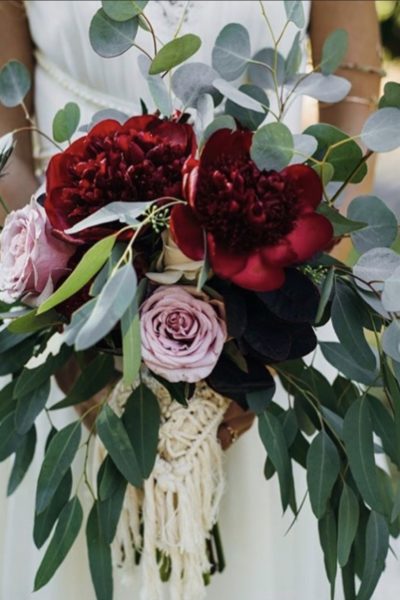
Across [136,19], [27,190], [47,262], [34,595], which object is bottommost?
[34,595]

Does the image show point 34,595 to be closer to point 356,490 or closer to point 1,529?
point 1,529

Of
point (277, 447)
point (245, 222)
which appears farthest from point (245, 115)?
point (277, 447)

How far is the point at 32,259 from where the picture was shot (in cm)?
58

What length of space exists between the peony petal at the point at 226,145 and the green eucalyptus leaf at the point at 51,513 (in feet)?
0.97

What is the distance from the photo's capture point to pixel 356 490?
680 millimetres

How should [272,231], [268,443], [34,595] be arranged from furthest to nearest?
[34,595], [268,443], [272,231]

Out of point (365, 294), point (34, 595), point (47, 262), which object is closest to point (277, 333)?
point (365, 294)

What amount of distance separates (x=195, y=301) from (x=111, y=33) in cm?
20

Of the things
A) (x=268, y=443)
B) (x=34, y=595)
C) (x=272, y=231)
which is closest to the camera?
(x=272, y=231)

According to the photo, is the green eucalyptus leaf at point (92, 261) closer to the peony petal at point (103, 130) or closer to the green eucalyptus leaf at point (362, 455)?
the peony petal at point (103, 130)

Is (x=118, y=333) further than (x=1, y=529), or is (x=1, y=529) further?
(x=1, y=529)

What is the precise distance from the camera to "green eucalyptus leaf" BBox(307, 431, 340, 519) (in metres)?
0.64

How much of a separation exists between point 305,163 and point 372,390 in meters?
0.23

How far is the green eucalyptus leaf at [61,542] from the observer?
2.17 ft
